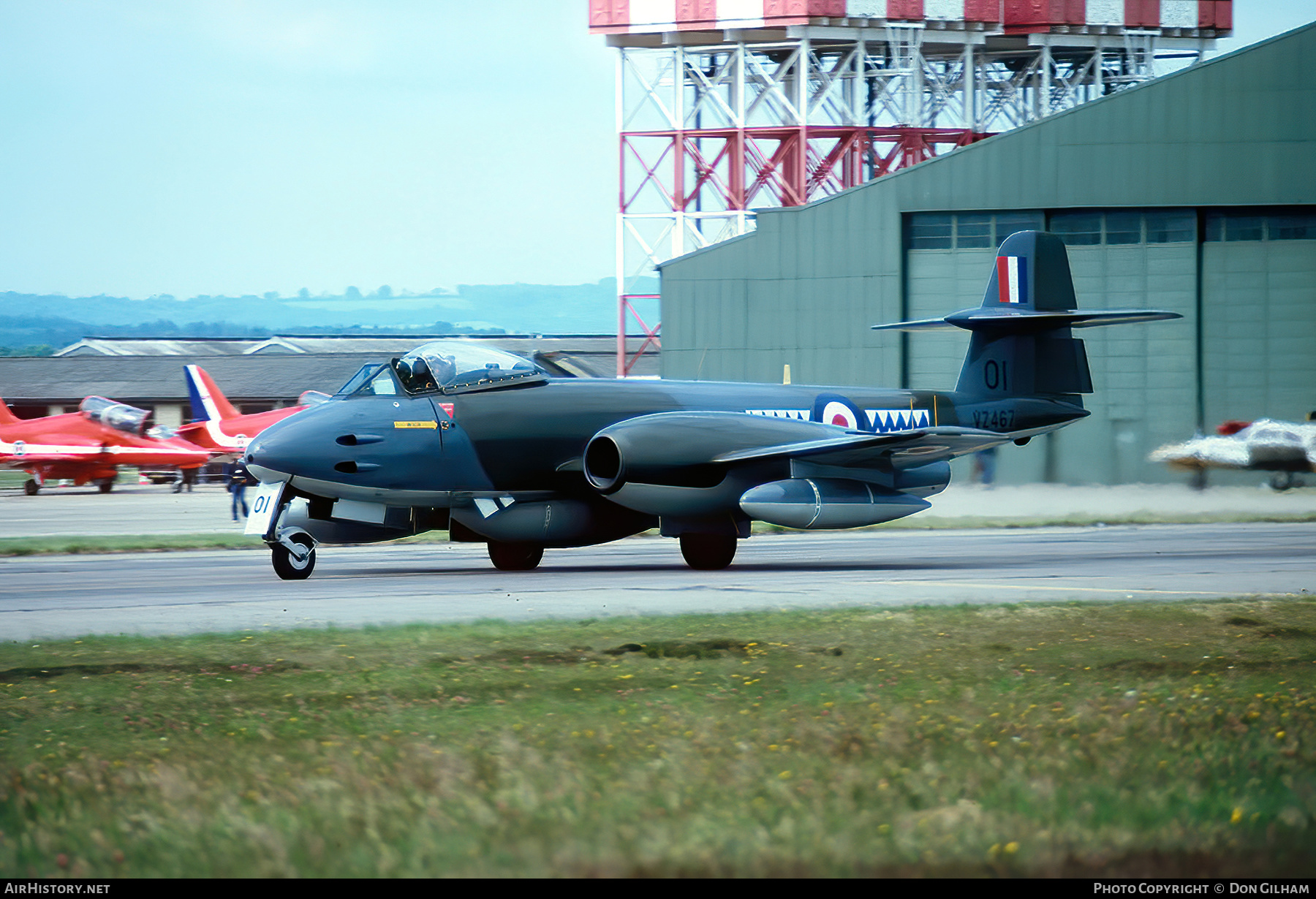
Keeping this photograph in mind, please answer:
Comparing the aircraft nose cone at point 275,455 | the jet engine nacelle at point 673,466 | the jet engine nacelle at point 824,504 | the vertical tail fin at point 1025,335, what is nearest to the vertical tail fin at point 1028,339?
the vertical tail fin at point 1025,335

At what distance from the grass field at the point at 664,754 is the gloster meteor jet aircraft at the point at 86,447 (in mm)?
47745

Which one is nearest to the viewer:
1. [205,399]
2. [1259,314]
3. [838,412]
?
[838,412]

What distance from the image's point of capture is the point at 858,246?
40.0m

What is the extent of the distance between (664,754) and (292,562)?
1174cm

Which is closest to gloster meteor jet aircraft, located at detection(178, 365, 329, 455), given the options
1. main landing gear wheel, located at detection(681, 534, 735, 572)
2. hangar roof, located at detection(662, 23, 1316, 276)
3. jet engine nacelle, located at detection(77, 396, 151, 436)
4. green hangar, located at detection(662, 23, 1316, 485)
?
jet engine nacelle, located at detection(77, 396, 151, 436)

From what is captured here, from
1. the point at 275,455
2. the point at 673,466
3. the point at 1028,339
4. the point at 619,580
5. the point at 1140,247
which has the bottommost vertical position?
the point at 619,580

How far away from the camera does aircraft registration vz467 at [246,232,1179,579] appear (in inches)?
674

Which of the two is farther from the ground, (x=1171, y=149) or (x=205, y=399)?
(x=1171, y=149)

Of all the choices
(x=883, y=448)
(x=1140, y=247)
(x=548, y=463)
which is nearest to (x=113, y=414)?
(x=1140, y=247)

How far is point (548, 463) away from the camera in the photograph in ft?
59.2

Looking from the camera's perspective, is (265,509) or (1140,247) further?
(1140,247)

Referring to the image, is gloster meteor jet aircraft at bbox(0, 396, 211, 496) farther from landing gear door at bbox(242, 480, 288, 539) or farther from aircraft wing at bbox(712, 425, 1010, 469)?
aircraft wing at bbox(712, 425, 1010, 469)

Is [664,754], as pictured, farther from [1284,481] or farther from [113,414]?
[113,414]

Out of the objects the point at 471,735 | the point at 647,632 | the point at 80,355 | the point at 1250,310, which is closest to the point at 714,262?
the point at 1250,310
